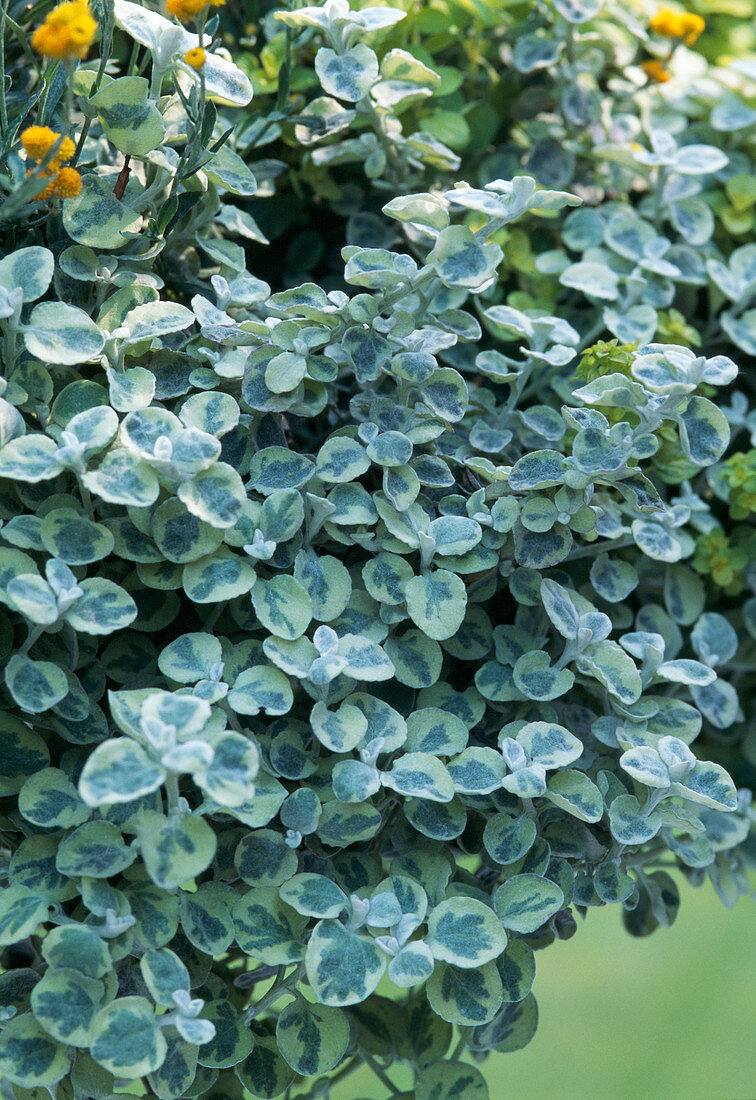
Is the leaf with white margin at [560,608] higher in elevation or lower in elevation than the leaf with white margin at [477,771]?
higher

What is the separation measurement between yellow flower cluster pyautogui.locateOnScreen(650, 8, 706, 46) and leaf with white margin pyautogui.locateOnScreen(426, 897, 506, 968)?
2.71 ft

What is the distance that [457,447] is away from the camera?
2.59 ft

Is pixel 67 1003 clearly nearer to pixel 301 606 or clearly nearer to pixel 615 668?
pixel 301 606

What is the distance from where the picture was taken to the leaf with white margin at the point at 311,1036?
24.4 inches

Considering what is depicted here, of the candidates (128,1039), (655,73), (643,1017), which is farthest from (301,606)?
(643,1017)

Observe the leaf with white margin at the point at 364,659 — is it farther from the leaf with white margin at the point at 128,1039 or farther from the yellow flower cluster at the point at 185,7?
the yellow flower cluster at the point at 185,7

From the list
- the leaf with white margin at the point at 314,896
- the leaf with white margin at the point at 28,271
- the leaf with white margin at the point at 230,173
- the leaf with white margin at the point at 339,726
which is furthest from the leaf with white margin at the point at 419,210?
the leaf with white margin at the point at 314,896

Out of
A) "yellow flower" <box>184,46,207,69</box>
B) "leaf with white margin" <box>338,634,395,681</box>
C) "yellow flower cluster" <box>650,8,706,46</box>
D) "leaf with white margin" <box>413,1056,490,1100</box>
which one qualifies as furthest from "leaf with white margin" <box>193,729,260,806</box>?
"yellow flower cluster" <box>650,8,706,46</box>

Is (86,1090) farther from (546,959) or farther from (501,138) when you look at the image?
(501,138)

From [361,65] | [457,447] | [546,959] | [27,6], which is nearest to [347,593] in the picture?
[457,447]

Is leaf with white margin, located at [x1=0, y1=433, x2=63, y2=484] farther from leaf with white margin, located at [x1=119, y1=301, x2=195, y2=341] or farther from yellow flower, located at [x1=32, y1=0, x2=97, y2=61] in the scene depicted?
yellow flower, located at [x1=32, y1=0, x2=97, y2=61]

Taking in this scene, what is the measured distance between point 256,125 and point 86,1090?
0.80 metres

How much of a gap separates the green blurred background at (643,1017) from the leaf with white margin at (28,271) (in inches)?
35.3

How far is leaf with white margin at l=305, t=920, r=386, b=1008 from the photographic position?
1.90ft
